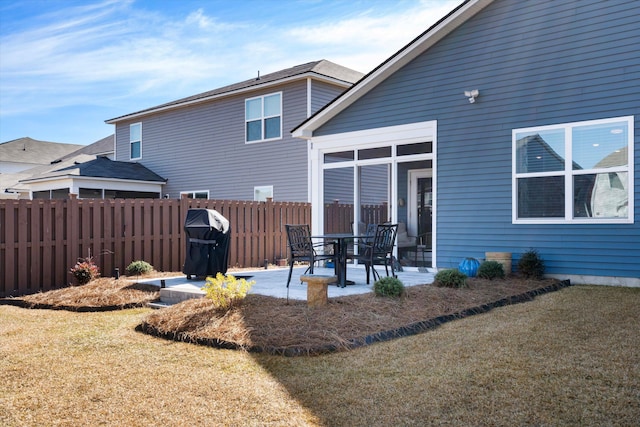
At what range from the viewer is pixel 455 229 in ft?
29.7

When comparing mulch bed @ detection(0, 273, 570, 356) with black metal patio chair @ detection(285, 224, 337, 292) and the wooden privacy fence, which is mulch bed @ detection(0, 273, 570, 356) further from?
black metal patio chair @ detection(285, 224, 337, 292)

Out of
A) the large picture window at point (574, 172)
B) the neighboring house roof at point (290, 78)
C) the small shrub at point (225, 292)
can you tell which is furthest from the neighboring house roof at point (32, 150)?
the large picture window at point (574, 172)

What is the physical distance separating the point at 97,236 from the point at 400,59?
616 cm

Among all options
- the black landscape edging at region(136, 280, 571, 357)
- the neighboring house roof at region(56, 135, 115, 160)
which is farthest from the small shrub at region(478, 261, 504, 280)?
the neighboring house roof at region(56, 135, 115, 160)

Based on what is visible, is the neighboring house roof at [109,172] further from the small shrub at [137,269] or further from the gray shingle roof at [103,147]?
the small shrub at [137,269]

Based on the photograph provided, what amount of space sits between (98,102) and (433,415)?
2733 cm

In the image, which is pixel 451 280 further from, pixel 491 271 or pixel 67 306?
pixel 67 306

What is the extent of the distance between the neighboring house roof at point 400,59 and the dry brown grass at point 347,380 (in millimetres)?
5627

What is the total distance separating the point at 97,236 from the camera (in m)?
8.66

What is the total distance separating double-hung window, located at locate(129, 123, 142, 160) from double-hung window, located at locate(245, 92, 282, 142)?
5778mm

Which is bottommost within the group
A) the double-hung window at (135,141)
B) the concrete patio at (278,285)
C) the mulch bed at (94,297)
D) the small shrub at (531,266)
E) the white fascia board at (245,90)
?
the mulch bed at (94,297)

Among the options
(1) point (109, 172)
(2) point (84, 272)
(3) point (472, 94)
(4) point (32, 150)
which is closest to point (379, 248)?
(3) point (472, 94)

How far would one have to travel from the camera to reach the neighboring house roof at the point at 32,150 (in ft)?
111

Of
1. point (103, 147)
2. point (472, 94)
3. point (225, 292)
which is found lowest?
point (225, 292)
